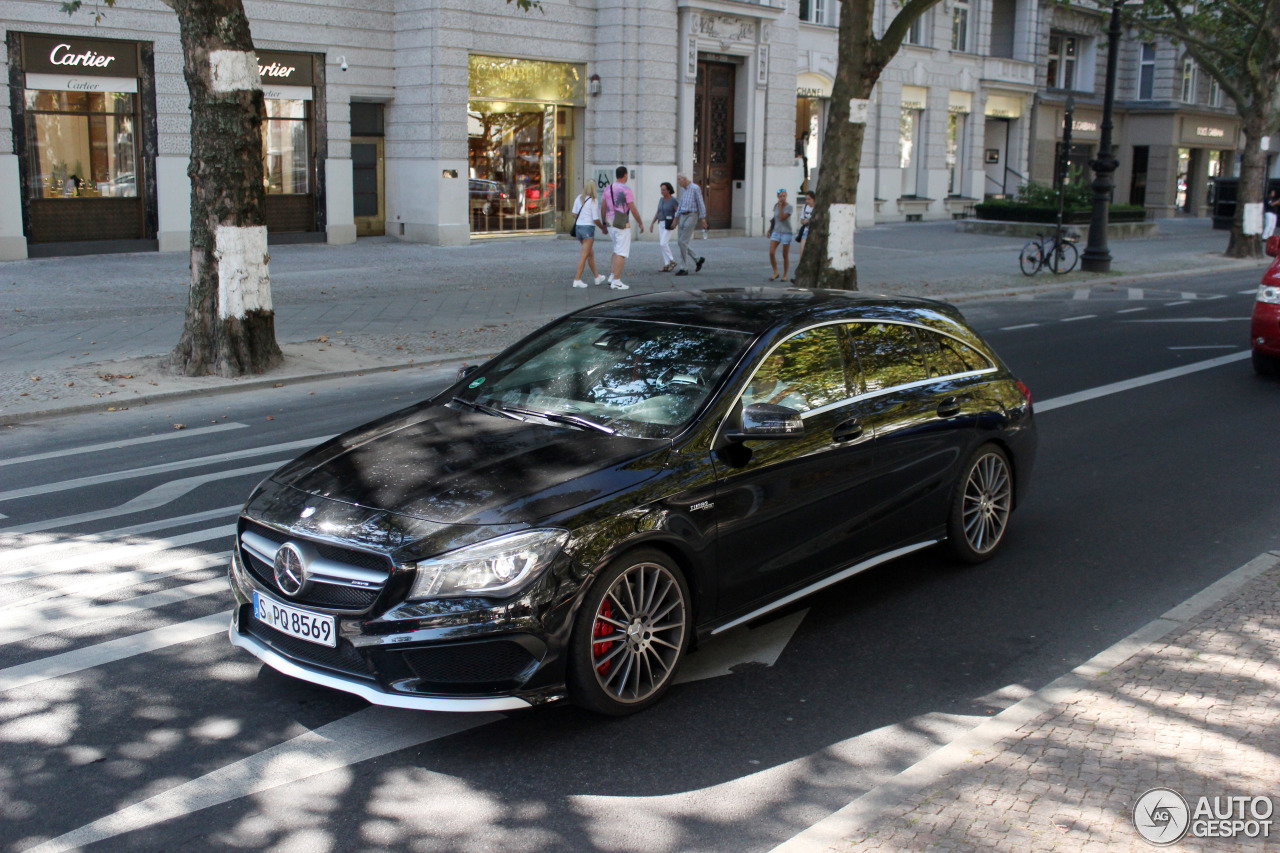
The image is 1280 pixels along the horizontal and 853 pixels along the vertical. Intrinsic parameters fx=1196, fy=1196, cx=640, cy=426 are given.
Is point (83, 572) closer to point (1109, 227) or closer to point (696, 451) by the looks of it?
point (696, 451)

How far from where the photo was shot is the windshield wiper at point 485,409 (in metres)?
5.50

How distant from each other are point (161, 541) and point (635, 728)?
11.7ft

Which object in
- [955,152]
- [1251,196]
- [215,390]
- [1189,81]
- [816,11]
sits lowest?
[215,390]

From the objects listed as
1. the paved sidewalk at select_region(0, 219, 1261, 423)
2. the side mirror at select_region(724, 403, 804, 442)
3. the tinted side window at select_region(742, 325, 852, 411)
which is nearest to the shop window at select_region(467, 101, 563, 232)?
the paved sidewalk at select_region(0, 219, 1261, 423)

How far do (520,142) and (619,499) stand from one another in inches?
1002

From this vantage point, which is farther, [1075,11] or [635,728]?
[1075,11]

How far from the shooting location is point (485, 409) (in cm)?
566

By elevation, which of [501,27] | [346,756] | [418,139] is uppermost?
[501,27]

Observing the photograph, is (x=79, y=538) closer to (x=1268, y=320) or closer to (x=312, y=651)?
(x=312, y=651)

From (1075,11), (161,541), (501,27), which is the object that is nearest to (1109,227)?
(1075,11)

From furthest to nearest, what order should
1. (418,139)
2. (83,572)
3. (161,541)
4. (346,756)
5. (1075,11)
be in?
(1075,11)
(418,139)
(161,541)
(83,572)
(346,756)

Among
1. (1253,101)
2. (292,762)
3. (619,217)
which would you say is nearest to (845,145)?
(619,217)

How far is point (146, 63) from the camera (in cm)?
2275

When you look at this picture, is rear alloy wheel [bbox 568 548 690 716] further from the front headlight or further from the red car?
the red car
